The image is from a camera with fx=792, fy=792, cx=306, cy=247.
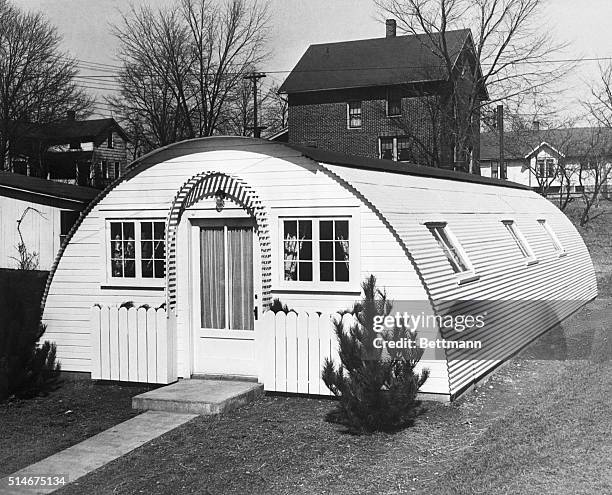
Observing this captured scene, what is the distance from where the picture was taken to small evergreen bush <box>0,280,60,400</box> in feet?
34.3

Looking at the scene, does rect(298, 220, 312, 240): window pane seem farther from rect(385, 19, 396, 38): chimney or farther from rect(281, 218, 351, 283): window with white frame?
rect(385, 19, 396, 38): chimney

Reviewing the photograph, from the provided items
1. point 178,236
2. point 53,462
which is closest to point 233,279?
point 178,236

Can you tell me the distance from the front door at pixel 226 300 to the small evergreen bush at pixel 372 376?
2680 millimetres

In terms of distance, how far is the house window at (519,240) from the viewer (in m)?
15.4

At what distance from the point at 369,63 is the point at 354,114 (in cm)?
302

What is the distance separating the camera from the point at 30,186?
20.0 m

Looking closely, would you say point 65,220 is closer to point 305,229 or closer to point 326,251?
point 305,229

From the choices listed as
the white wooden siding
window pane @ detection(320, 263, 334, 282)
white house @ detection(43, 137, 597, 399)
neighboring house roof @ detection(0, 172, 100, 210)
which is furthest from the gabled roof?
window pane @ detection(320, 263, 334, 282)

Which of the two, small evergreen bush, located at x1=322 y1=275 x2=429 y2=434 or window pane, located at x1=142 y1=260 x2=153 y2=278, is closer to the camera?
small evergreen bush, located at x1=322 y1=275 x2=429 y2=434

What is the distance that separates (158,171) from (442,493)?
6747 millimetres

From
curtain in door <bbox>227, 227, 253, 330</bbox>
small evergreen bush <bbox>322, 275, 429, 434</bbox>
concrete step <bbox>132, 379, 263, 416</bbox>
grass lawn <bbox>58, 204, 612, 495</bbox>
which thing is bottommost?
grass lawn <bbox>58, 204, 612, 495</bbox>

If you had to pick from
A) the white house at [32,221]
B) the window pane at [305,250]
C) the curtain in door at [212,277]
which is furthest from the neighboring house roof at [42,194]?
the window pane at [305,250]

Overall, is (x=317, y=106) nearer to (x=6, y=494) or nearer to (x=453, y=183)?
(x=453, y=183)

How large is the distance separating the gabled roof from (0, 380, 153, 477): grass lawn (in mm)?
29827
